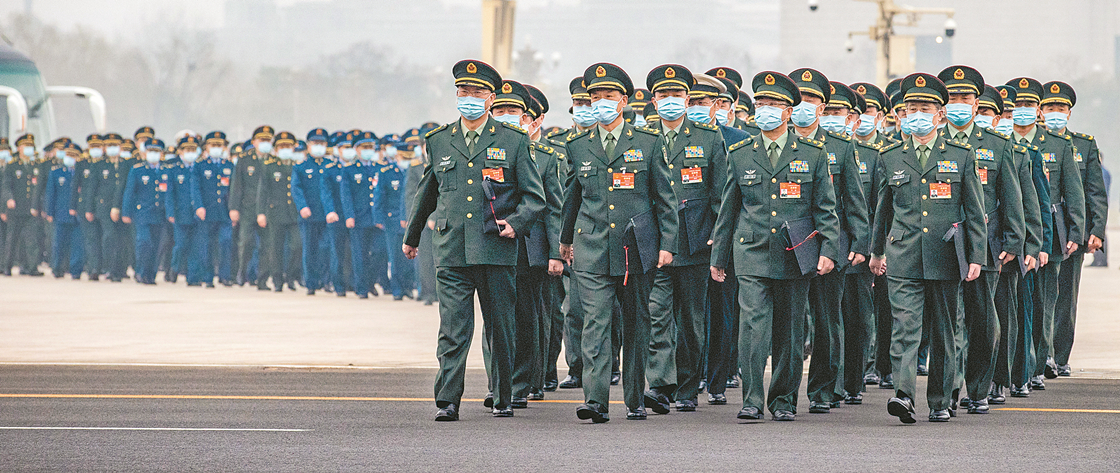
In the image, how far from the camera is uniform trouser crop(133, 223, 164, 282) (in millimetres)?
23312

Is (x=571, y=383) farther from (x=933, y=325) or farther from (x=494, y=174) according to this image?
(x=933, y=325)

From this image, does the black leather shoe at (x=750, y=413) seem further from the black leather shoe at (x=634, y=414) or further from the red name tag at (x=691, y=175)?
the red name tag at (x=691, y=175)

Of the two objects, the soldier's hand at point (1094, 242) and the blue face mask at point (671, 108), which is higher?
the blue face mask at point (671, 108)

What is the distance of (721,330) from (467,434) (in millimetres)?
2421

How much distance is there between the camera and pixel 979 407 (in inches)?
383

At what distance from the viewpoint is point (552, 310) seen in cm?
1166

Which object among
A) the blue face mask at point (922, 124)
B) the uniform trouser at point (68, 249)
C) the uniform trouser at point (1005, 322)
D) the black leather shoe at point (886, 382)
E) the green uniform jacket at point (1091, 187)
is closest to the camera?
the blue face mask at point (922, 124)

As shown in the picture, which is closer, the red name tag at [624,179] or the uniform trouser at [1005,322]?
the red name tag at [624,179]

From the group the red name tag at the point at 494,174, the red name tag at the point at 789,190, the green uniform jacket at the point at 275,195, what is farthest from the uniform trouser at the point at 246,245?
the red name tag at the point at 789,190

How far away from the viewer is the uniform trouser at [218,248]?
2264 cm

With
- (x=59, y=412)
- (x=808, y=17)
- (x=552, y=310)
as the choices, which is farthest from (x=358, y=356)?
(x=808, y=17)

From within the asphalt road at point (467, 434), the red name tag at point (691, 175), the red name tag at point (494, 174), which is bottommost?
the asphalt road at point (467, 434)

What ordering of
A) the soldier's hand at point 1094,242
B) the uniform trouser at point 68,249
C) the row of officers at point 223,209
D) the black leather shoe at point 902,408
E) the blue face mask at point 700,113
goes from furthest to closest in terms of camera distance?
1. the uniform trouser at point 68,249
2. the row of officers at point 223,209
3. the soldier's hand at point 1094,242
4. the blue face mask at point 700,113
5. the black leather shoe at point 902,408

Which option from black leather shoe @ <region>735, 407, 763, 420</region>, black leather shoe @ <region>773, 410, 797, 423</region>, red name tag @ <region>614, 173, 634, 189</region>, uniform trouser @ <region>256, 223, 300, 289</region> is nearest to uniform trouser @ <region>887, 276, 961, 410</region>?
black leather shoe @ <region>773, 410, 797, 423</region>
